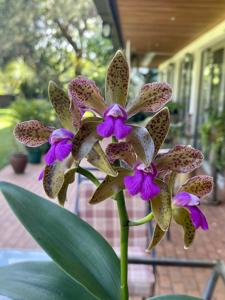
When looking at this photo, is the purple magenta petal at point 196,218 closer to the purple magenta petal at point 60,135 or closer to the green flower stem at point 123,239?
the green flower stem at point 123,239

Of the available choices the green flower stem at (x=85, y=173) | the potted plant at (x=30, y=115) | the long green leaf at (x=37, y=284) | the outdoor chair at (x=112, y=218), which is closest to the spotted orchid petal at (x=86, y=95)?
the green flower stem at (x=85, y=173)

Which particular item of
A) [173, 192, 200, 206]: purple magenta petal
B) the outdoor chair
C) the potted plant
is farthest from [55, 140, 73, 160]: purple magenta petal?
the potted plant

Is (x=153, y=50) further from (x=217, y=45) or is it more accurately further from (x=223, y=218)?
(x=223, y=218)

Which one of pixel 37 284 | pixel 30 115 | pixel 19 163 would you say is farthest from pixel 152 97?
pixel 30 115

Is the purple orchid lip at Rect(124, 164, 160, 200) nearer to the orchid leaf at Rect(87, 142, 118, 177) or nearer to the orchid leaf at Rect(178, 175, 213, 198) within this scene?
the orchid leaf at Rect(87, 142, 118, 177)

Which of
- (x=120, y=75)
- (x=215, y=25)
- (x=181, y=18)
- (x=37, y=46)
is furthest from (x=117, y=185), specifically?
(x=37, y=46)

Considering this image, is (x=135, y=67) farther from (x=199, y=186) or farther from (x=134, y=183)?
(x=134, y=183)
